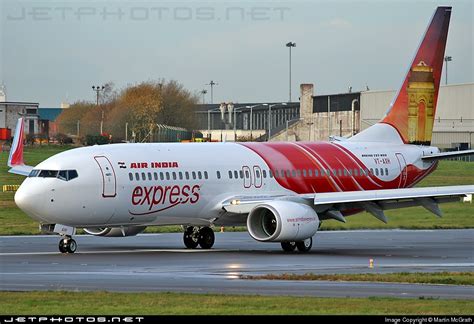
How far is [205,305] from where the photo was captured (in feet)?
82.0

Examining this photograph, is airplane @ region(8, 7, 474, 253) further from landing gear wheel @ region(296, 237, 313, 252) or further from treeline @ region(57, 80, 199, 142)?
treeline @ region(57, 80, 199, 142)

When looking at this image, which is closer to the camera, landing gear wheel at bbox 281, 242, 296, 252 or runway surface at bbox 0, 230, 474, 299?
runway surface at bbox 0, 230, 474, 299

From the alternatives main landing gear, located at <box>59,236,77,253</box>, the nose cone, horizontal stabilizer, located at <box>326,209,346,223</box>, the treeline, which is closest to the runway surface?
main landing gear, located at <box>59,236,77,253</box>

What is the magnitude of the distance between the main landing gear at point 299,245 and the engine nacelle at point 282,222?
67cm

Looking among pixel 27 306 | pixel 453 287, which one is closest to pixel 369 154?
pixel 453 287

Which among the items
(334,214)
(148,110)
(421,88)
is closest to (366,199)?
(334,214)

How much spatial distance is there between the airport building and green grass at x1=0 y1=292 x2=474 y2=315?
76.9 m

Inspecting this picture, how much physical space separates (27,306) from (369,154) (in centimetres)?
2681

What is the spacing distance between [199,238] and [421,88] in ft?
44.9

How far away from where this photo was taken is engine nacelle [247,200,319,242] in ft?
139

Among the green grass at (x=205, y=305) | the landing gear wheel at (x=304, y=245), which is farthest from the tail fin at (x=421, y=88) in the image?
the green grass at (x=205, y=305)

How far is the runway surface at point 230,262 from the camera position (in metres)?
29.2

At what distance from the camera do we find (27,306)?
25031mm

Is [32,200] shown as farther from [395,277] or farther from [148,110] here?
[148,110]
